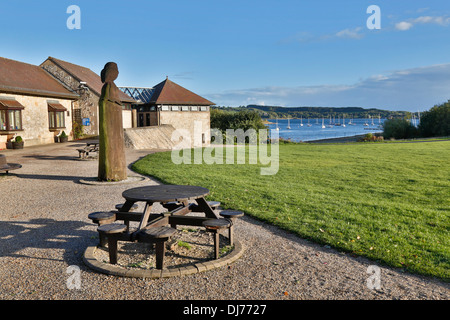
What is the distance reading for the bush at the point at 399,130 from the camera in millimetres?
50125

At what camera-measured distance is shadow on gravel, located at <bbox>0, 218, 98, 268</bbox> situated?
5.29 meters

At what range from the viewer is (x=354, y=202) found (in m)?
9.08

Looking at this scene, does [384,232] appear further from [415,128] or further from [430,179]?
[415,128]

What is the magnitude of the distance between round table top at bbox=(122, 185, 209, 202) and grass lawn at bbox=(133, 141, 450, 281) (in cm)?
210

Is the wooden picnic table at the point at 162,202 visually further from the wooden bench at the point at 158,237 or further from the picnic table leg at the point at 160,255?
the picnic table leg at the point at 160,255

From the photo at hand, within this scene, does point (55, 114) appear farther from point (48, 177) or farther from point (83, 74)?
point (48, 177)

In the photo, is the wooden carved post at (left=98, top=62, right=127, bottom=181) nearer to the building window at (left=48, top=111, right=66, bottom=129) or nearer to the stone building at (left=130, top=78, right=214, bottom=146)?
the building window at (left=48, top=111, right=66, bottom=129)

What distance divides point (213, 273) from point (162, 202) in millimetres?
1601

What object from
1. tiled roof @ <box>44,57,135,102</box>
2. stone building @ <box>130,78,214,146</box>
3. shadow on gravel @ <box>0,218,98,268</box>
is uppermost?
tiled roof @ <box>44,57,135,102</box>

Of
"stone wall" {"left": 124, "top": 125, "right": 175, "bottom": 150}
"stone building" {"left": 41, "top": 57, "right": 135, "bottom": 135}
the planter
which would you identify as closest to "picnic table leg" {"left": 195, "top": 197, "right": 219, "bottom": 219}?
"stone wall" {"left": 124, "top": 125, "right": 175, "bottom": 150}

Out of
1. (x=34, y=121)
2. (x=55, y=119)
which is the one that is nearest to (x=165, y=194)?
(x=34, y=121)

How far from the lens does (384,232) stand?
21.2 ft

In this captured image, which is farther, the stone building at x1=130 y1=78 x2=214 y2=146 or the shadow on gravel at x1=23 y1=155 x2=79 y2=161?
the stone building at x1=130 y1=78 x2=214 y2=146

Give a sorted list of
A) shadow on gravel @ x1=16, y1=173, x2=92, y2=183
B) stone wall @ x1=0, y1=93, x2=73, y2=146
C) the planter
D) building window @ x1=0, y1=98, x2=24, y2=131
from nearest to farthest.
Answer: shadow on gravel @ x1=16, y1=173, x2=92, y2=183, building window @ x1=0, y1=98, x2=24, y2=131, the planter, stone wall @ x1=0, y1=93, x2=73, y2=146
